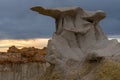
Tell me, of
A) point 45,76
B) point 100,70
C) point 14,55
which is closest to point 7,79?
point 14,55

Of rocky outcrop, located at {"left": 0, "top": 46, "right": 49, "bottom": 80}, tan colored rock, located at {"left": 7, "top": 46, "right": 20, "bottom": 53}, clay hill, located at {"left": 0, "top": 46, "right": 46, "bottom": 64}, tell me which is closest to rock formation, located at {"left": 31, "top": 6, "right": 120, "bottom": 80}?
rocky outcrop, located at {"left": 0, "top": 46, "right": 49, "bottom": 80}

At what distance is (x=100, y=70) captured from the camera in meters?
8.70

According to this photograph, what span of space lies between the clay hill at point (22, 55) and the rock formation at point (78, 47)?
10.4m

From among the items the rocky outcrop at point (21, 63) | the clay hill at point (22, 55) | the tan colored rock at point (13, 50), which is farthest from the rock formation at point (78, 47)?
the tan colored rock at point (13, 50)

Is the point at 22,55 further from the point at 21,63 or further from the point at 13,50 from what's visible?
the point at 13,50

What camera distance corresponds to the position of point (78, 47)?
32.0ft

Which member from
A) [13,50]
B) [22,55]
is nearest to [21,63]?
[22,55]

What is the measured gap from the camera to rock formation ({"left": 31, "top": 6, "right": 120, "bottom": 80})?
8.93 metres

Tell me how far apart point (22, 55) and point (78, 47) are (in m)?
10.8

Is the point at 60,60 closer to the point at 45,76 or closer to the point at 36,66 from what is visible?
the point at 45,76

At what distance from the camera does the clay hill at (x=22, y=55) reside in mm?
20094

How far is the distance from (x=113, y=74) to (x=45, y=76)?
180 cm

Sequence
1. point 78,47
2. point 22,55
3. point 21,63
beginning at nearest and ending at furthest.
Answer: point 78,47 → point 22,55 → point 21,63

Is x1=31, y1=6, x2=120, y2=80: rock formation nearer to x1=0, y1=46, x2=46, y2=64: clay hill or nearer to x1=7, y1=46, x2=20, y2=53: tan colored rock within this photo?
x1=0, y1=46, x2=46, y2=64: clay hill
